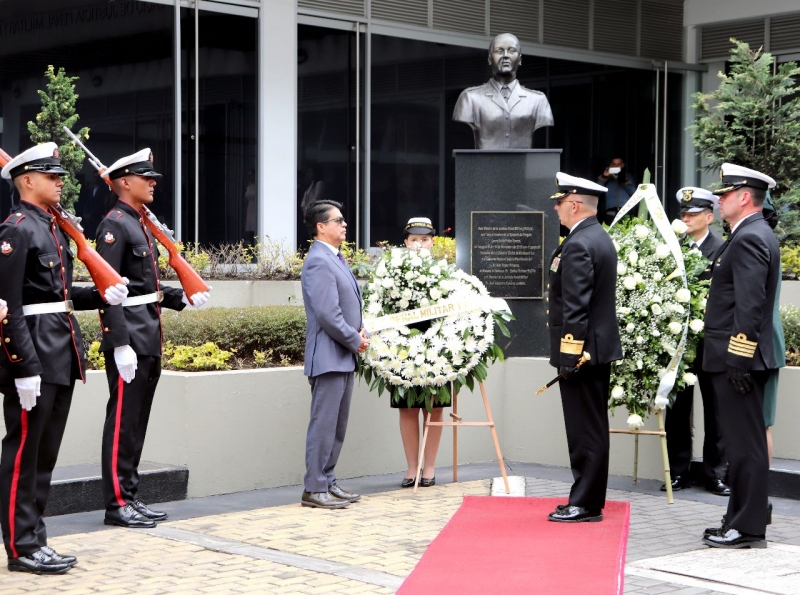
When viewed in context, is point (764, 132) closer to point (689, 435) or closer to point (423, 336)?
point (689, 435)

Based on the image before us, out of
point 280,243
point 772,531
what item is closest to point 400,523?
point 772,531

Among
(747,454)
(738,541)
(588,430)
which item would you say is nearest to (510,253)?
(588,430)

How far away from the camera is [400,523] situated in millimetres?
7645

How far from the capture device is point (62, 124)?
609 inches

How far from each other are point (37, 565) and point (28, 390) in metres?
0.93

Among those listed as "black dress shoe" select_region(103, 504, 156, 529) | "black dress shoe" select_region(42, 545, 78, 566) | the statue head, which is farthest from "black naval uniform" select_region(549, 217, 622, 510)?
the statue head

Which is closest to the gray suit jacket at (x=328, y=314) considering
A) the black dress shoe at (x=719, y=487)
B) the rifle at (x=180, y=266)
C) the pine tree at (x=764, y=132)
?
the rifle at (x=180, y=266)

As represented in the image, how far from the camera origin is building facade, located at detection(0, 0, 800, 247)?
17.1 metres

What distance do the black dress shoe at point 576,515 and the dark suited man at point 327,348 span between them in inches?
59.9

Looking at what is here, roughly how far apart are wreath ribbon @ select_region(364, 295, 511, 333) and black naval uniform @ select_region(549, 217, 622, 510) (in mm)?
1314

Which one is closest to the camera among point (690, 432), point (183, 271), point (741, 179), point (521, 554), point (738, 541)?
point (521, 554)

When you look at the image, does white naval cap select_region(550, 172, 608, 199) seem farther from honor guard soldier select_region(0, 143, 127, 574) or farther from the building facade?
the building facade

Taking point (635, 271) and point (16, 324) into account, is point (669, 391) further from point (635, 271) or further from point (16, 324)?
point (16, 324)

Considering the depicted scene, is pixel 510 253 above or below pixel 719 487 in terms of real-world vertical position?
above
